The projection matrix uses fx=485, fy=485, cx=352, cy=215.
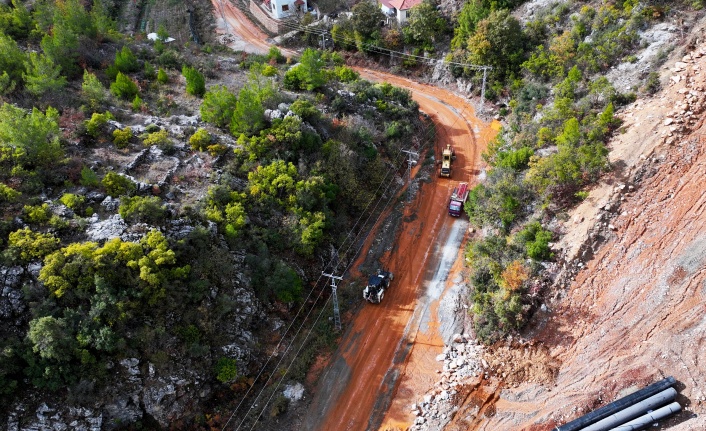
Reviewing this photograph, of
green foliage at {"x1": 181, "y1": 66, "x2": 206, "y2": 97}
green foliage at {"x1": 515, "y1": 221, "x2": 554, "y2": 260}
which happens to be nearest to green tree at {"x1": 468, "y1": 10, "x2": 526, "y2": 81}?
green foliage at {"x1": 515, "y1": 221, "x2": 554, "y2": 260}

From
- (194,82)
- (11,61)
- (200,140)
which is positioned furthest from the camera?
(194,82)

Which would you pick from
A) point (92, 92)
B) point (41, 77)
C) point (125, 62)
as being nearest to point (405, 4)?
point (125, 62)

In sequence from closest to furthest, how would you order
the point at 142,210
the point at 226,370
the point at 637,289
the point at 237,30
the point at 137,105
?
1. the point at 226,370
2. the point at 142,210
3. the point at 637,289
4. the point at 137,105
5. the point at 237,30

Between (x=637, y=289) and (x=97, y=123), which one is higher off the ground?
(x=97, y=123)

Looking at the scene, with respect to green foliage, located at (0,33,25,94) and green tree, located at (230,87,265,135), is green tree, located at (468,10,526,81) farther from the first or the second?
green foliage, located at (0,33,25,94)

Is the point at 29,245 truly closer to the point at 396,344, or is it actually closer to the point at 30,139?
the point at 30,139

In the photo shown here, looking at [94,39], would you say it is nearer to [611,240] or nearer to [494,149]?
[494,149]

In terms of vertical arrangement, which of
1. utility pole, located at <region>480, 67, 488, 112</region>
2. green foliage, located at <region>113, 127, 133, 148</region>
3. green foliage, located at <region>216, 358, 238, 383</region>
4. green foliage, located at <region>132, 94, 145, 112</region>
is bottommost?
green foliage, located at <region>216, 358, 238, 383</region>
